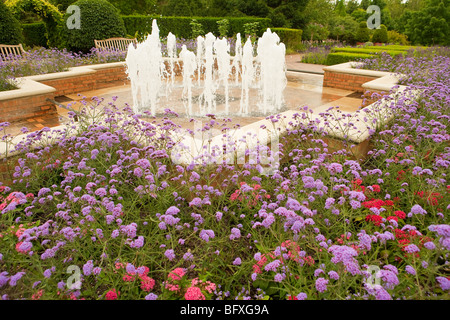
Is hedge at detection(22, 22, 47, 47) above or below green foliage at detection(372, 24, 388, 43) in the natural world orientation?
above

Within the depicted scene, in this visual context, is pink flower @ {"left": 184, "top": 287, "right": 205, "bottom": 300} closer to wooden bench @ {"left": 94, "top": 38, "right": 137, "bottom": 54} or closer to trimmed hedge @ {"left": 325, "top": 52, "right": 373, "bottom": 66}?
wooden bench @ {"left": 94, "top": 38, "right": 137, "bottom": 54}

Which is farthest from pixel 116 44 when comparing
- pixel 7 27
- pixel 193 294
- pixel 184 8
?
pixel 184 8

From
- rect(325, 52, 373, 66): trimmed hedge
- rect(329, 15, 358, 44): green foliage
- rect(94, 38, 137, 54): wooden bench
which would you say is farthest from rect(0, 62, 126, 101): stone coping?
rect(329, 15, 358, 44): green foliage

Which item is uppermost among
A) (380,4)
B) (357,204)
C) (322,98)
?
(380,4)

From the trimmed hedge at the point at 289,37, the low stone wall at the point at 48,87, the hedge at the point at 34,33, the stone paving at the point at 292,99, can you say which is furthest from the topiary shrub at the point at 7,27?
the trimmed hedge at the point at 289,37

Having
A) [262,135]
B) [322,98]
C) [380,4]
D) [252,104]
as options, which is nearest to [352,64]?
[322,98]

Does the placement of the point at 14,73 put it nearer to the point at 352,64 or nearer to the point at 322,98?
the point at 322,98

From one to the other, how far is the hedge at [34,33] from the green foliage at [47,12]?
12.9 ft

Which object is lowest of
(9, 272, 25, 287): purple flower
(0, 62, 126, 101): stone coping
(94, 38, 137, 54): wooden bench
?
(9, 272, 25, 287): purple flower

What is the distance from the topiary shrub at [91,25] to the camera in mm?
10602

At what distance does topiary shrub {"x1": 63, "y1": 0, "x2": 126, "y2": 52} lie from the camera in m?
10.6

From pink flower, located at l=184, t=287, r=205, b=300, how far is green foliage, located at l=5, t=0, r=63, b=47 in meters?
13.2
